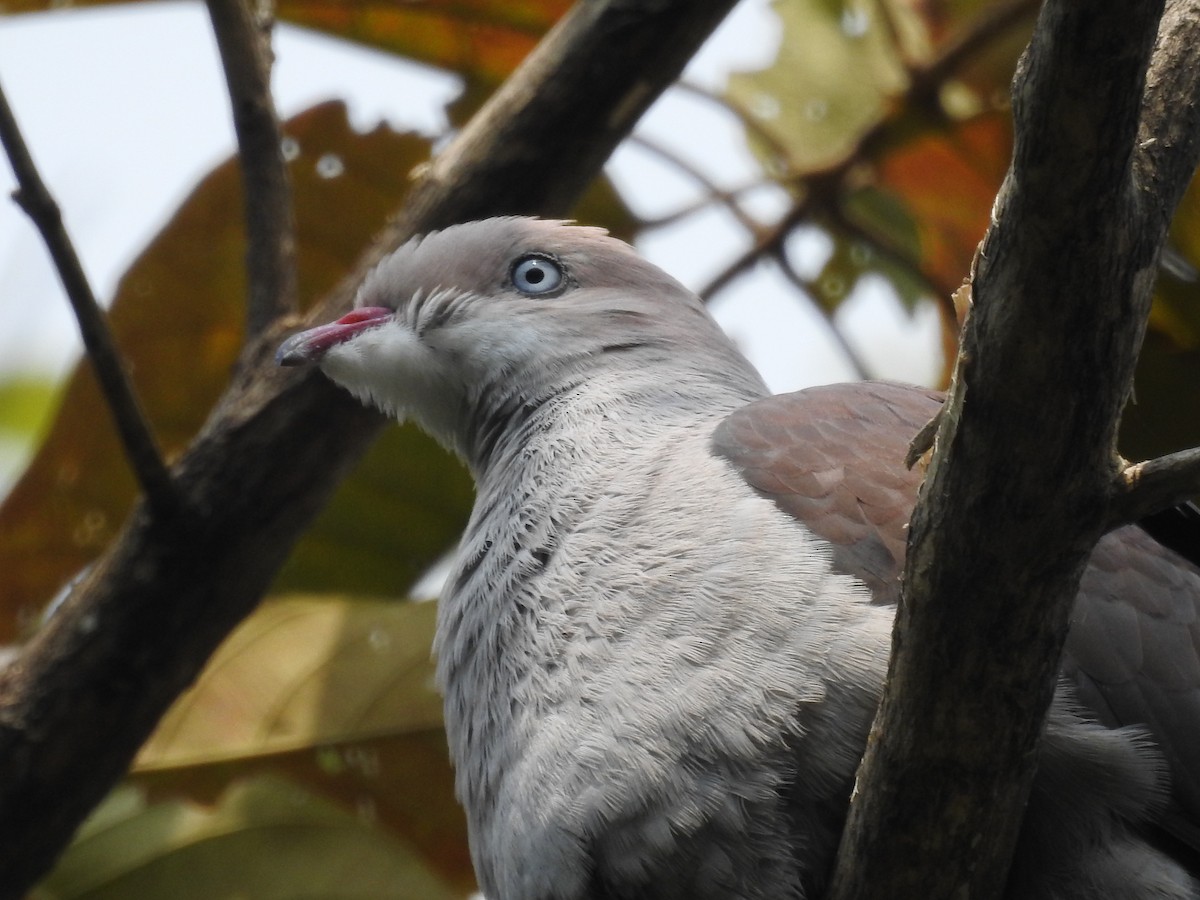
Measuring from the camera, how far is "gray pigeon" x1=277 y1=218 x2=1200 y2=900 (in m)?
2.35

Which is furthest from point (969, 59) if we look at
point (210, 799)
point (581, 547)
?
point (210, 799)

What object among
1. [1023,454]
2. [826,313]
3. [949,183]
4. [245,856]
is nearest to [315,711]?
[245,856]

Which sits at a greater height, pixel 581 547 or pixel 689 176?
pixel 689 176

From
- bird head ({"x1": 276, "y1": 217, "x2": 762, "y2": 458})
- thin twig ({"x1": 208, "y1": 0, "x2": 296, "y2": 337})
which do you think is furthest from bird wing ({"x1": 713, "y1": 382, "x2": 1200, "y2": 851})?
thin twig ({"x1": 208, "y1": 0, "x2": 296, "y2": 337})

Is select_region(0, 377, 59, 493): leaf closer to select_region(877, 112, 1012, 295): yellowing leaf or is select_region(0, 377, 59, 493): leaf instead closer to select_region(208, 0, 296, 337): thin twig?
select_region(208, 0, 296, 337): thin twig

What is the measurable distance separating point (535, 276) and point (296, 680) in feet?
4.77

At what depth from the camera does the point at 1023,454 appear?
1.86 m

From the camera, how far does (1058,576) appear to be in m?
1.94

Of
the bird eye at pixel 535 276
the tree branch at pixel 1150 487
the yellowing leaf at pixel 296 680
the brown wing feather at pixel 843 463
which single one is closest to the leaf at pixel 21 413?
the yellowing leaf at pixel 296 680

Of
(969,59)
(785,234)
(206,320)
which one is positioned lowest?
(206,320)

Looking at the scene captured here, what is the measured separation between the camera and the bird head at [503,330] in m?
3.30

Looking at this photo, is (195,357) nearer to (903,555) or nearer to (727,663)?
(727,663)

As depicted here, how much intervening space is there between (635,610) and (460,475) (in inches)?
89.1

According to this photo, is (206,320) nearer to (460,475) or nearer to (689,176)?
(460,475)
